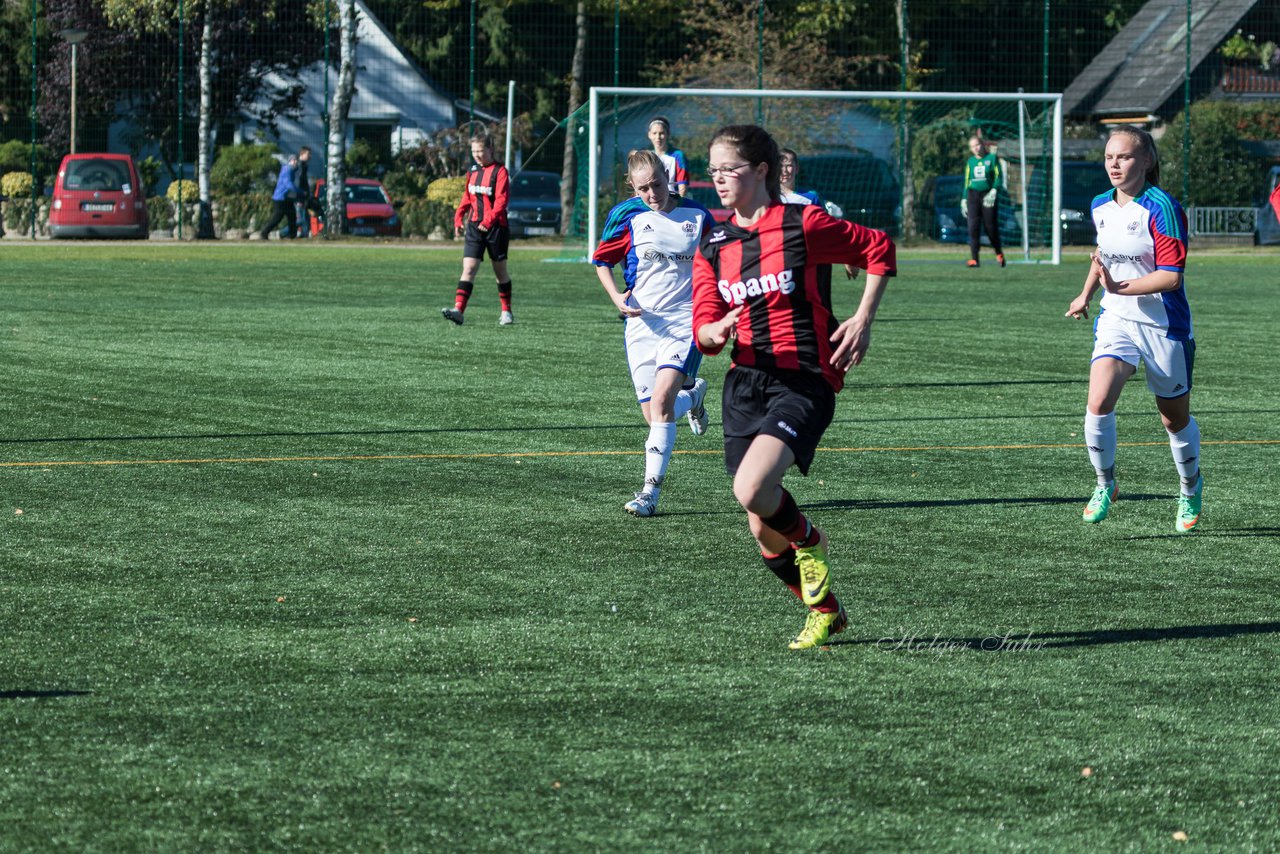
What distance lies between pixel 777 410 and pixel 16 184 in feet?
135

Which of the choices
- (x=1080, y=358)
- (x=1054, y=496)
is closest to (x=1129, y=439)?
(x=1054, y=496)

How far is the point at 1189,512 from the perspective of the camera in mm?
8500

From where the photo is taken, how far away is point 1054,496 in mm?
9359

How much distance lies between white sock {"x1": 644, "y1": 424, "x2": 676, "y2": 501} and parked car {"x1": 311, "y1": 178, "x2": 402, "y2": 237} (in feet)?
114

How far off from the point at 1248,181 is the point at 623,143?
42.9 feet

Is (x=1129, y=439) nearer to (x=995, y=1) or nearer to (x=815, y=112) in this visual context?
(x=815, y=112)

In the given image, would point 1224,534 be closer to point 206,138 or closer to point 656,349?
point 656,349

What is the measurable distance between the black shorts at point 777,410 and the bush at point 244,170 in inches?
1669

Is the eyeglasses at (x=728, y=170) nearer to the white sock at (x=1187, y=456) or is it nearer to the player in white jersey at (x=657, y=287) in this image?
the player in white jersey at (x=657, y=287)

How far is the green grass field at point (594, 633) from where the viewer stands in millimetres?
4504

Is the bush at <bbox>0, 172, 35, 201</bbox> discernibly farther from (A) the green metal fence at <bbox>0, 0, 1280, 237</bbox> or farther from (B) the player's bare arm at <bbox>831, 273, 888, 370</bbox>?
(B) the player's bare arm at <bbox>831, 273, 888, 370</bbox>

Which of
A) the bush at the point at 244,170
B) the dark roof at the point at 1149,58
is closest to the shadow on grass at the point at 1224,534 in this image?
the bush at the point at 244,170

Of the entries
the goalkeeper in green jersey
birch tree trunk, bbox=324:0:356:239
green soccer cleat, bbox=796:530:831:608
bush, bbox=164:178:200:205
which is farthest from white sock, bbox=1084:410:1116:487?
bush, bbox=164:178:200:205

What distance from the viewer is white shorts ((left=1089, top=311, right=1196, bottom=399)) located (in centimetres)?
838
